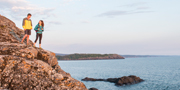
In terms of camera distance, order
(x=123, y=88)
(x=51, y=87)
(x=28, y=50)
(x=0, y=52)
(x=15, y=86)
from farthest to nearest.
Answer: (x=123, y=88) < (x=28, y=50) < (x=0, y=52) < (x=51, y=87) < (x=15, y=86)

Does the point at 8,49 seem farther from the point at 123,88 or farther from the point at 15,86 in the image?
the point at 123,88

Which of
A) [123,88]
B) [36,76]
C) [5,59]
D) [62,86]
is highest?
[5,59]

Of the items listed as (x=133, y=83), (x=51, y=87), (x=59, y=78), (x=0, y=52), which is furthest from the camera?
(x=133, y=83)

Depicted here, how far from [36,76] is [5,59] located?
1539 millimetres

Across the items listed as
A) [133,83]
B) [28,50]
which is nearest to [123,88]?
[133,83]

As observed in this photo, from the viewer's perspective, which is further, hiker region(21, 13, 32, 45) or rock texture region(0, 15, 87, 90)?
hiker region(21, 13, 32, 45)

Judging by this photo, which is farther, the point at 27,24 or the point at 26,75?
the point at 27,24

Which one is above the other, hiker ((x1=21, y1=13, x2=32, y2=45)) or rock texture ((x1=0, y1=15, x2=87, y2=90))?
hiker ((x1=21, y1=13, x2=32, y2=45))

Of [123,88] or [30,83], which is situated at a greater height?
[30,83]

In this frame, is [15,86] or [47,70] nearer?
[15,86]

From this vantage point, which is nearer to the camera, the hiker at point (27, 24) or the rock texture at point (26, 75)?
the rock texture at point (26, 75)

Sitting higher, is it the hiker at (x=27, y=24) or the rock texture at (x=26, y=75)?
the hiker at (x=27, y=24)

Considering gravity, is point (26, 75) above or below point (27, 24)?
below

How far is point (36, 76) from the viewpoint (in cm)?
650
